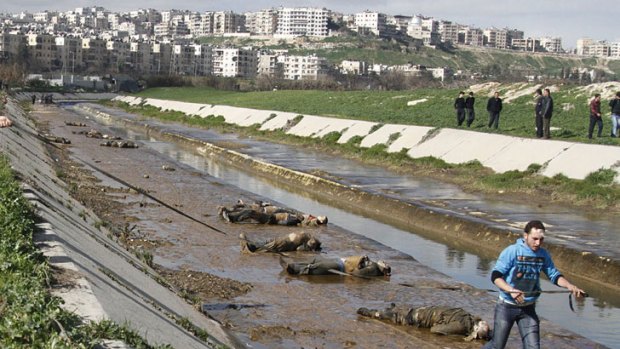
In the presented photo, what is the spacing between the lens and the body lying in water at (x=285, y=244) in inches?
680

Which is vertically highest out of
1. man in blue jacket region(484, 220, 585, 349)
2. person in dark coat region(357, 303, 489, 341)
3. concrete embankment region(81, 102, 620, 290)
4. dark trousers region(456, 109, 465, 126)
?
man in blue jacket region(484, 220, 585, 349)

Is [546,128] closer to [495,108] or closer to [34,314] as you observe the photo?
[495,108]

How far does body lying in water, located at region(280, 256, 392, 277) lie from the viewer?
15.4 m

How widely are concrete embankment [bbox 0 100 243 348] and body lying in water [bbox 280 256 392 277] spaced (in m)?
2.54

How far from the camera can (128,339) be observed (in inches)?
288

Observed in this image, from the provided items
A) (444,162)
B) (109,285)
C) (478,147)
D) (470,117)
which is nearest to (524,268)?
(109,285)

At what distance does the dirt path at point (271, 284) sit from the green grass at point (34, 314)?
3.36m

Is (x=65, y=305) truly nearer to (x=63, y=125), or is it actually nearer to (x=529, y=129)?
(x=529, y=129)

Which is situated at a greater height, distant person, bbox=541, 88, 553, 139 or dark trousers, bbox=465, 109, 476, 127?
distant person, bbox=541, 88, 553, 139

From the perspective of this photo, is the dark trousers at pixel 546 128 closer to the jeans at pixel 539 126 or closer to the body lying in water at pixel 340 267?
the jeans at pixel 539 126

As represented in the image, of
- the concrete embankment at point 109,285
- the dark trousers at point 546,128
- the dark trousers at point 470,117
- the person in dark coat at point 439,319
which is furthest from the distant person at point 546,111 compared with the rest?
the person in dark coat at point 439,319

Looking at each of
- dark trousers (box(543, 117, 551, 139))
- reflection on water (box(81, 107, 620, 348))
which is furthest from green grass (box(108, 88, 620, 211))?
reflection on water (box(81, 107, 620, 348))

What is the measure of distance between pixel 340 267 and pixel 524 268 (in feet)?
21.8

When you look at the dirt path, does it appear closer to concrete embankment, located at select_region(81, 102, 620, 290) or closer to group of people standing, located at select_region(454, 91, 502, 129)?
concrete embankment, located at select_region(81, 102, 620, 290)
